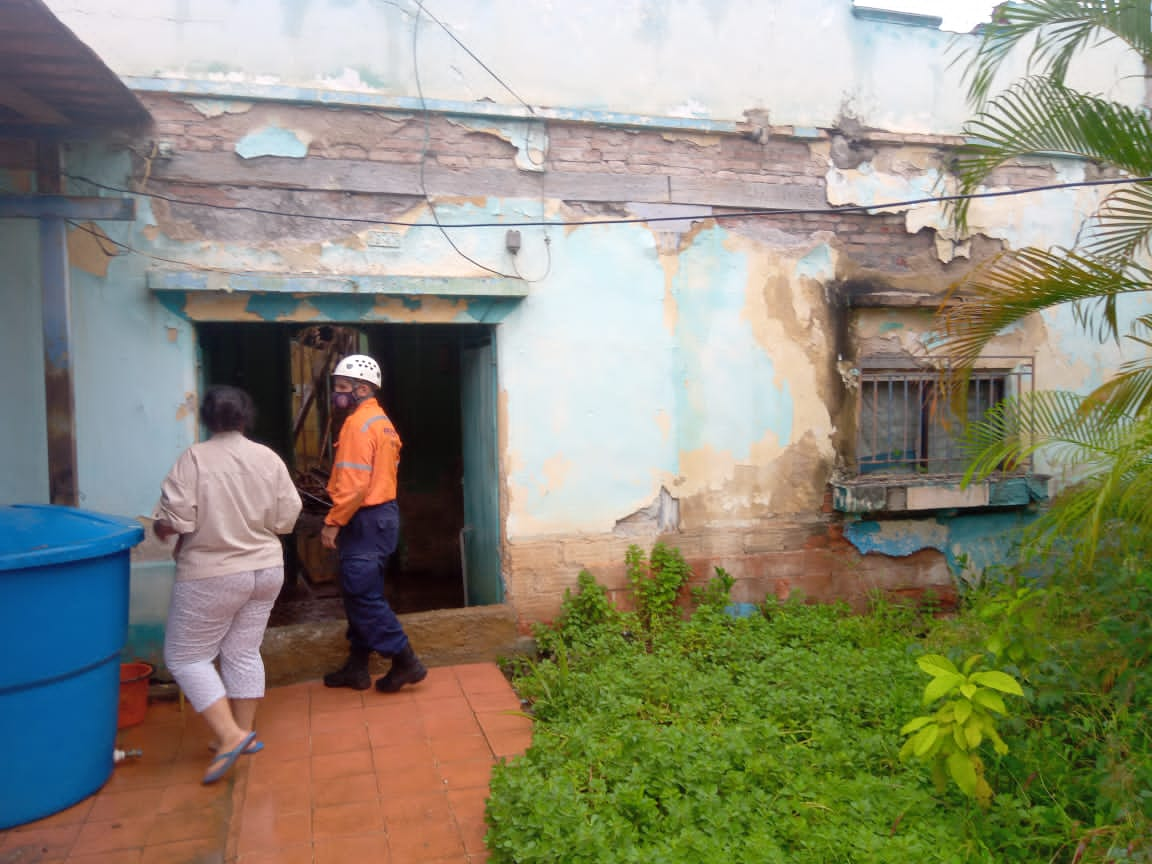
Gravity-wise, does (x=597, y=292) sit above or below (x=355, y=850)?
above

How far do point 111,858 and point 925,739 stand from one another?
3027 millimetres

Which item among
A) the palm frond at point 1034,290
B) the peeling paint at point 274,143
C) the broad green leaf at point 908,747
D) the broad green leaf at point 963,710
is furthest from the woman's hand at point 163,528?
the palm frond at point 1034,290

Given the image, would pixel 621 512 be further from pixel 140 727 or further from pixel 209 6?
pixel 209 6

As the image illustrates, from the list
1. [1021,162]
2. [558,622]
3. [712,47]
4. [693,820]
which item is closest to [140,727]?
[558,622]

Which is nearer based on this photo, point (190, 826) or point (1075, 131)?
point (190, 826)

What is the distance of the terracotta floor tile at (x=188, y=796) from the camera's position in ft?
12.0

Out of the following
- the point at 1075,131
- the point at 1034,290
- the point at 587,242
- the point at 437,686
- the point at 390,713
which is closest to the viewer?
the point at 1034,290

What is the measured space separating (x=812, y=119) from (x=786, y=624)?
3376 millimetres

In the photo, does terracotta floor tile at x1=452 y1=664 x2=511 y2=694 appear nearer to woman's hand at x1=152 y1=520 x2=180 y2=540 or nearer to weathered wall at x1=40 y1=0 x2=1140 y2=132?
woman's hand at x1=152 y1=520 x2=180 y2=540

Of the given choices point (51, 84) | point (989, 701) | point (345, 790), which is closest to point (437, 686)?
point (345, 790)

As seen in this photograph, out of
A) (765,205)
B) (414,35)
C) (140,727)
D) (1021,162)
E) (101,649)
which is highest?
(414,35)

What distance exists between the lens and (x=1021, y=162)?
21.0 ft

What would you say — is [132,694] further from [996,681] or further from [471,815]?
[996,681]

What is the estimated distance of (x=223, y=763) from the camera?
150 inches
